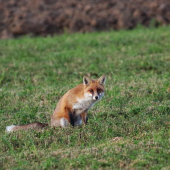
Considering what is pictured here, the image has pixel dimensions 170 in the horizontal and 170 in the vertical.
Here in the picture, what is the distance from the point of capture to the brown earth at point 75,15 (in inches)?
727

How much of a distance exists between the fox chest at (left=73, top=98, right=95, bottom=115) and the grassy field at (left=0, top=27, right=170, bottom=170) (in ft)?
1.30

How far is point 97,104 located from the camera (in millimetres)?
9289

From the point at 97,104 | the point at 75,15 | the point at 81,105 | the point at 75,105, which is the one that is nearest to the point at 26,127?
the point at 75,105

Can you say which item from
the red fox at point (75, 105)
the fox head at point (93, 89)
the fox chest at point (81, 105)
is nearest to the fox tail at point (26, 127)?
the red fox at point (75, 105)

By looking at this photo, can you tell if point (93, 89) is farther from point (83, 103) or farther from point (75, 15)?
point (75, 15)

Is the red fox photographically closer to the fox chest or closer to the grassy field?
the fox chest

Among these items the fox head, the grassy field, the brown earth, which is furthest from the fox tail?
the brown earth

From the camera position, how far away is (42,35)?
60.5 feet

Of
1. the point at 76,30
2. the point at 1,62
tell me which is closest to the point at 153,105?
the point at 1,62

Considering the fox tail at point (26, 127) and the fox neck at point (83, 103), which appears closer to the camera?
the fox tail at point (26, 127)

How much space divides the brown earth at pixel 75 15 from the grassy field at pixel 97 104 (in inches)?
40.3

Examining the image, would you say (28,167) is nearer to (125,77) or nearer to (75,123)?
(75,123)

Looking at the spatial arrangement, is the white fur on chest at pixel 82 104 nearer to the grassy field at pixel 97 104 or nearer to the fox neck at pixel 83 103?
the fox neck at pixel 83 103

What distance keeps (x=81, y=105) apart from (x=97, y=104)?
5.51 feet
